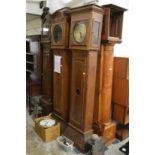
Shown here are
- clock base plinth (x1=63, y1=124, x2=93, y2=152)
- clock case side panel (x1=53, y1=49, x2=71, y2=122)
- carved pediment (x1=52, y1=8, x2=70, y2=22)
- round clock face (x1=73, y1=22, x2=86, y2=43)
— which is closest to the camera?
round clock face (x1=73, y1=22, x2=86, y2=43)

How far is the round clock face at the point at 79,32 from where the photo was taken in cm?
209

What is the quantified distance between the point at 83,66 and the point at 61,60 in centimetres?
54

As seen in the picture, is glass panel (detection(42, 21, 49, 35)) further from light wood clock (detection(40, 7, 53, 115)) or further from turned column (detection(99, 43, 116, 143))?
turned column (detection(99, 43, 116, 143))

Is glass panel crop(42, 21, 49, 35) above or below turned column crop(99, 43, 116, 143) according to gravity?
above

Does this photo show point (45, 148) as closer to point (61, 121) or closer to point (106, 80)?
point (61, 121)

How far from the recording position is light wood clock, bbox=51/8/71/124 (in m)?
2.45

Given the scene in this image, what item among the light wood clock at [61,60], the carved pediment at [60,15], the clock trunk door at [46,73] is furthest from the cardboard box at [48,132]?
the carved pediment at [60,15]

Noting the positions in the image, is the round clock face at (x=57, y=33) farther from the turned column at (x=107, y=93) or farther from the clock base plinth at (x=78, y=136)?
the clock base plinth at (x=78, y=136)

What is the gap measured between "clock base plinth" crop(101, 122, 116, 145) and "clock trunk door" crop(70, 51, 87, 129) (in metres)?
0.37

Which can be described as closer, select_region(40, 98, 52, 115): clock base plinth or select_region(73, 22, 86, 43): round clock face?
select_region(73, 22, 86, 43): round clock face

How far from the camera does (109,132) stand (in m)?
2.48

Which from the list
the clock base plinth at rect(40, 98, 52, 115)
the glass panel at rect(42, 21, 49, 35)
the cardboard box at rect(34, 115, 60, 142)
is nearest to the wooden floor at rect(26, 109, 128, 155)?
the cardboard box at rect(34, 115, 60, 142)

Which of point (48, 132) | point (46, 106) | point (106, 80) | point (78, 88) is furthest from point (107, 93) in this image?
point (46, 106)
